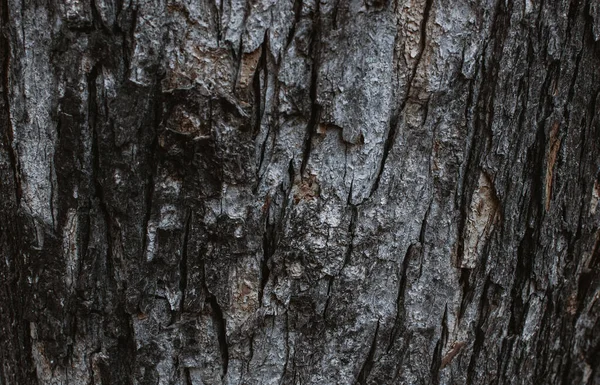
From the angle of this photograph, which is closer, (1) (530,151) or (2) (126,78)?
(2) (126,78)

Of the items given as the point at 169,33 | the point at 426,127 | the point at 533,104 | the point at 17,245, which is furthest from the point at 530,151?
the point at 17,245

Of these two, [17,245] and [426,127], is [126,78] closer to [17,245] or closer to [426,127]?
[17,245]

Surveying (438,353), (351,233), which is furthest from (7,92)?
(438,353)

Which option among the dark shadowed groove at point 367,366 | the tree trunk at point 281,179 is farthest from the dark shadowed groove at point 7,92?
the dark shadowed groove at point 367,366

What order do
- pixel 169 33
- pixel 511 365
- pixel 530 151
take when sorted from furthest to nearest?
pixel 511 365 < pixel 530 151 < pixel 169 33

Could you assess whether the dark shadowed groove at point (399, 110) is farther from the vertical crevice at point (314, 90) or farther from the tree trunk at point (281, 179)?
the vertical crevice at point (314, 90)

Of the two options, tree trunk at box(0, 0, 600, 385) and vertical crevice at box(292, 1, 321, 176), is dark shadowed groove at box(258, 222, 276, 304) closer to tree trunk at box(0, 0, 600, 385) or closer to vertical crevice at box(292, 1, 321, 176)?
tree trunk at box(0, 0, 600, 385)

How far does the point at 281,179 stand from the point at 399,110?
263 millimetres

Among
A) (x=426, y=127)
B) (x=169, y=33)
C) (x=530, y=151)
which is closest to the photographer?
(x=169, y=33)

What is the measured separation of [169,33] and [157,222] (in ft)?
1.17

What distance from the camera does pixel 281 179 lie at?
3.59 feet

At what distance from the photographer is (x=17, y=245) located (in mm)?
1203

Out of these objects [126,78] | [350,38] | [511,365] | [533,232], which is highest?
[350,38]

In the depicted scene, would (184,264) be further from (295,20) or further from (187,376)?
(295,20)
